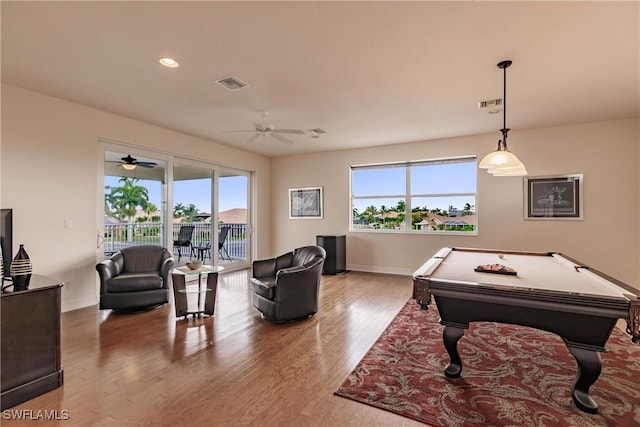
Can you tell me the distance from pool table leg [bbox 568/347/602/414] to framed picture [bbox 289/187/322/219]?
5.56 m

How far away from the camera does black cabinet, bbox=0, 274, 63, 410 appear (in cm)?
205

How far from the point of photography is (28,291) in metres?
2.19

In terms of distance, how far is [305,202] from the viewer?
742 centimetres

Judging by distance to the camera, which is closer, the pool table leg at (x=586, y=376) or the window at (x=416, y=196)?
the pool table leg at (x=586, y=376)

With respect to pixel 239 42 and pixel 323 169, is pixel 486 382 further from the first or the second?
pixel 323 169

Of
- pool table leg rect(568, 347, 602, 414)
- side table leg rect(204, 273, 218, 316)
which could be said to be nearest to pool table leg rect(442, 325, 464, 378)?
pool table leg rect(568, 347, 602, 414)

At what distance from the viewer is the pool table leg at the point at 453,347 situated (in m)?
2.40

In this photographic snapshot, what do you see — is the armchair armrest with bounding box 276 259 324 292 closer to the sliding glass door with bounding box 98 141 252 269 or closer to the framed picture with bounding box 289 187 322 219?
the sliding glass door with bounding box 98 141 252 269

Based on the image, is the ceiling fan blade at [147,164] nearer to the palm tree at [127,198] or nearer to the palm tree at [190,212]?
the palm tree at [127,198]

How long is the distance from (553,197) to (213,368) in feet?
Result: 18.9

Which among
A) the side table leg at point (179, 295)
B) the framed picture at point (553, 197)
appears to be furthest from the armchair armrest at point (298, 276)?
the framed picture at point (553, 197)

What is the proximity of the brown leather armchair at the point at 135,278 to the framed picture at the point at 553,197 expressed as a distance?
5.98 m

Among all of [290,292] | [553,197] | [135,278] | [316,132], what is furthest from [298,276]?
[553,197]

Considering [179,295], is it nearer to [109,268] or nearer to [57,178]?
[109,268]
